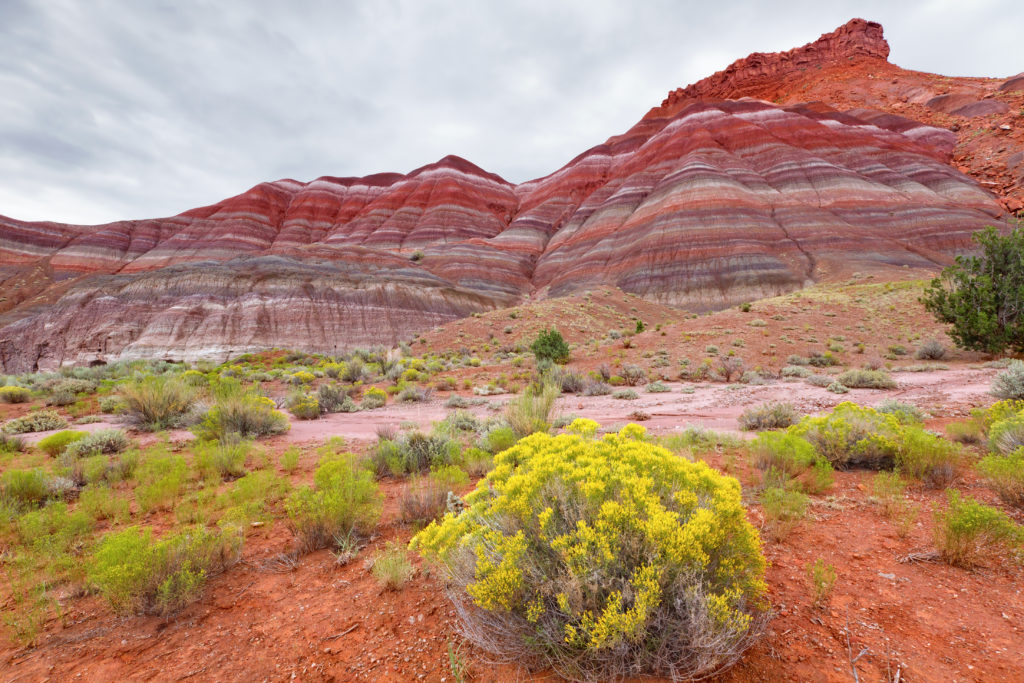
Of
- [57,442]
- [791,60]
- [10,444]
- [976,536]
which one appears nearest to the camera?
[976,536]

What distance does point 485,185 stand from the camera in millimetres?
76750

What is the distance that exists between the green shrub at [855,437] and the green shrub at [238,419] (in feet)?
29.4

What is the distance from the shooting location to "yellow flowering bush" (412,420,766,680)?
6.53 feet

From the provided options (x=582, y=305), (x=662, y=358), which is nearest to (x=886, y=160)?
(x=582, y=305)

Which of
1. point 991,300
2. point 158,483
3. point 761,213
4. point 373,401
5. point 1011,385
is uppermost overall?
point 761,213

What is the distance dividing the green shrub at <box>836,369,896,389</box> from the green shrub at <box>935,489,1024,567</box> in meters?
9.92

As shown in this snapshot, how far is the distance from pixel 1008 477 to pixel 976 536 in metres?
1.38

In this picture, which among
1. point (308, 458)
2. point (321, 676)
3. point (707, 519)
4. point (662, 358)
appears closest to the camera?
point (707, 519)

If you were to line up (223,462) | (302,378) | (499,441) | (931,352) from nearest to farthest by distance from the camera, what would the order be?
(223,462) → (499,441) → (931,352) → (302,378)

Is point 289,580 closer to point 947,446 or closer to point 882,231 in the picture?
point 947,446

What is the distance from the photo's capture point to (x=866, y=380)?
36.0 ft

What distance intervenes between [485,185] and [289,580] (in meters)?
79.8

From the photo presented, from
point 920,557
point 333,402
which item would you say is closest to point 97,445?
point 333,402

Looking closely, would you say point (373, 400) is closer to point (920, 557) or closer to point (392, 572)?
point (392, 572)
